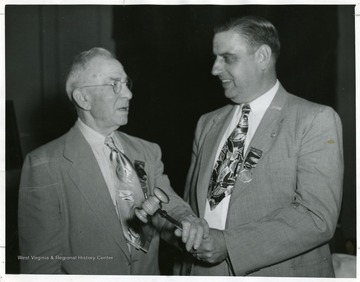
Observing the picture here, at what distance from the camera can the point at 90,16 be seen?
1.20 m

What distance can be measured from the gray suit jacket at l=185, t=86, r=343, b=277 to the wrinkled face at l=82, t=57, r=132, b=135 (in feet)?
1.32

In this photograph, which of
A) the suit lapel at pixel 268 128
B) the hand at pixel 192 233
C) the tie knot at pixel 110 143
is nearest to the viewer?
the hand at pixel 192 233

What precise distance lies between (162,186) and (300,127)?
47cm

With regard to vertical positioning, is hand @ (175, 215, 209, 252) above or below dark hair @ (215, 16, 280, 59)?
below

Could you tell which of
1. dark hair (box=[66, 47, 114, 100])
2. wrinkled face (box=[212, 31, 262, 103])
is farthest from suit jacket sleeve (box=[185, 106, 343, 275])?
dark hair (box=[66, 47, 114, 100])

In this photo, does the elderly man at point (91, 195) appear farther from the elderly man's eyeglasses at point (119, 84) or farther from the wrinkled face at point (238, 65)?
the wrinkled face at point (238, 65)

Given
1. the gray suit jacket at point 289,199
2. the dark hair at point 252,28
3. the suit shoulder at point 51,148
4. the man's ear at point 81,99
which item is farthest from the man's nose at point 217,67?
the suit shoulder at point 51,148

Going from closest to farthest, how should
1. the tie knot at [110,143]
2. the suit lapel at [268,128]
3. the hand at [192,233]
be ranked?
the hand at [192,233], the suit lapel at [268,128], the tie knot at [110,143]

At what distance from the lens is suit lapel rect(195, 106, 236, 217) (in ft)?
3.78

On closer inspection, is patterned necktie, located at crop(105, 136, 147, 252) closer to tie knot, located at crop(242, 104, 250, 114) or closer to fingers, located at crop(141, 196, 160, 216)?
fingers, located at crop(141, 196, 160, 216)

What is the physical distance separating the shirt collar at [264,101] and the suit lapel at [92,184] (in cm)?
53

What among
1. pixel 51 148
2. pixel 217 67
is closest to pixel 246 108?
pixel 217 67

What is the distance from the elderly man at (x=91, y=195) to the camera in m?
1.12

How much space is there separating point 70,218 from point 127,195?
0.18 metres
